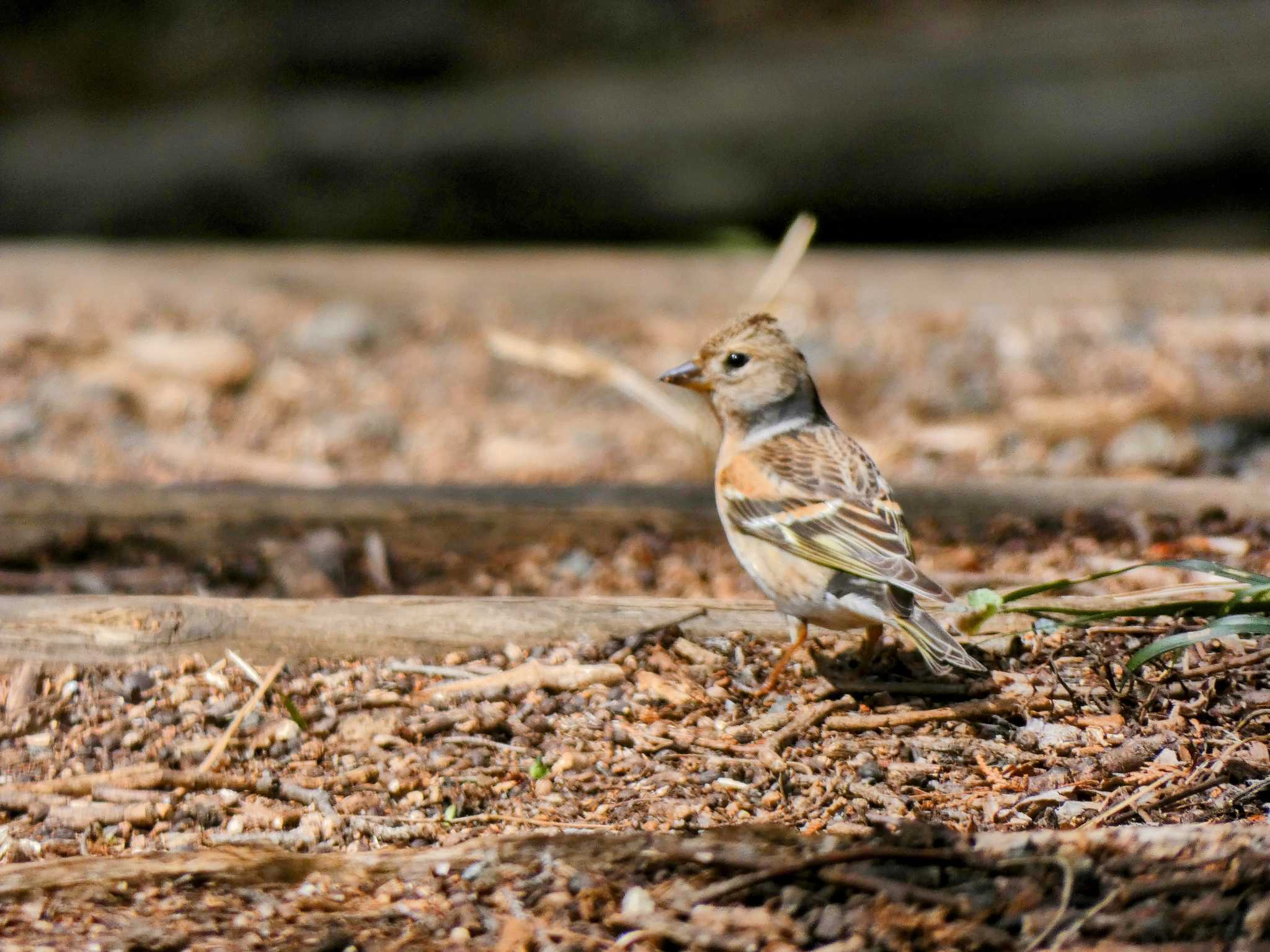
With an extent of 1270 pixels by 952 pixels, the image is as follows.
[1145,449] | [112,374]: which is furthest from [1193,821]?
[112,374]

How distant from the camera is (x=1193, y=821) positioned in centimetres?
232

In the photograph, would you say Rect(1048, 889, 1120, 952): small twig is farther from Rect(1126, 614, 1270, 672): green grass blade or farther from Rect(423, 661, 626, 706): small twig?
Rect(423, 661, 626, 706): small twig

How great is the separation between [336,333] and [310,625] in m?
3.08

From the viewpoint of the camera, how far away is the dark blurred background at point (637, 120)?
7.66 m

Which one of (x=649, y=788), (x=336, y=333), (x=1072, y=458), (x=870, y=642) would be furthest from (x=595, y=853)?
(x=336, y=333)

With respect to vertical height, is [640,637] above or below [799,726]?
above

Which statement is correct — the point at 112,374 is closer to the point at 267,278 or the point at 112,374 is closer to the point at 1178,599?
the point at 267,278

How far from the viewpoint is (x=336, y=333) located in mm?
5895

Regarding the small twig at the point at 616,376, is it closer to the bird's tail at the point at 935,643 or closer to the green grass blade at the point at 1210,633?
the bird's tail at the point at 935,643

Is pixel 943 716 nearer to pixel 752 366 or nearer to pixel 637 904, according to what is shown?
pixel 637 904

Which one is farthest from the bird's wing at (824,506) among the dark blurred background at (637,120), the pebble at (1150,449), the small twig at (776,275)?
the dark blurred background at (637,120)

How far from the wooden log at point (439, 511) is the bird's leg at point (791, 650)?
89cm

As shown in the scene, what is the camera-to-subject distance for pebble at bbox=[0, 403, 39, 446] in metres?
5.11

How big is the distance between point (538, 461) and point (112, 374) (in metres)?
1.76
